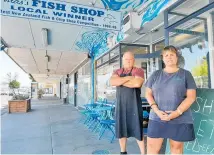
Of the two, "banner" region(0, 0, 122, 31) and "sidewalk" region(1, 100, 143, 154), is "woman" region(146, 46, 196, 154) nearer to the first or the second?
"sidewalk" region(1, 100, 143, 154)

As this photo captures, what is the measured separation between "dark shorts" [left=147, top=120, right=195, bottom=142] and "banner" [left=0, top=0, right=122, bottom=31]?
2.06 m

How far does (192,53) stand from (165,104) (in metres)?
1.71

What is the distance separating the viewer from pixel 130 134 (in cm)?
236

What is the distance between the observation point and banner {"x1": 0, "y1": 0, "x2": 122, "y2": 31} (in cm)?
288

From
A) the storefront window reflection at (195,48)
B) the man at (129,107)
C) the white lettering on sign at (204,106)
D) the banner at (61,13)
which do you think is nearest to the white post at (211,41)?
the storefront window reflection at (195,48)

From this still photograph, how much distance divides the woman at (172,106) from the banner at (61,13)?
1.73 metres

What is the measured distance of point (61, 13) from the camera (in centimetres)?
313

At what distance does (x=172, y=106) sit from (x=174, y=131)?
230 mm

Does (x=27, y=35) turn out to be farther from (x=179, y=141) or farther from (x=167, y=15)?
(x=179, y=141)

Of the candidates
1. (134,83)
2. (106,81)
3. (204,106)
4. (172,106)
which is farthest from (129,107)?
(106,81)

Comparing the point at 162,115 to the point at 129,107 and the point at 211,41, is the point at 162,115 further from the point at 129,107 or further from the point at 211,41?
the point at 211,41

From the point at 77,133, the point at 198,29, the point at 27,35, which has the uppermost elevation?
the point at 27,35

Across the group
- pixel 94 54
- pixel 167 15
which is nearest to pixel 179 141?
pixel 167 15

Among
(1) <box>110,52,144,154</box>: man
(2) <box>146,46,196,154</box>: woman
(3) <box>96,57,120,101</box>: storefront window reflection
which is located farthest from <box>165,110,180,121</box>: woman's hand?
(3) <box>96,57,120,101</box>: storefront window reflection
